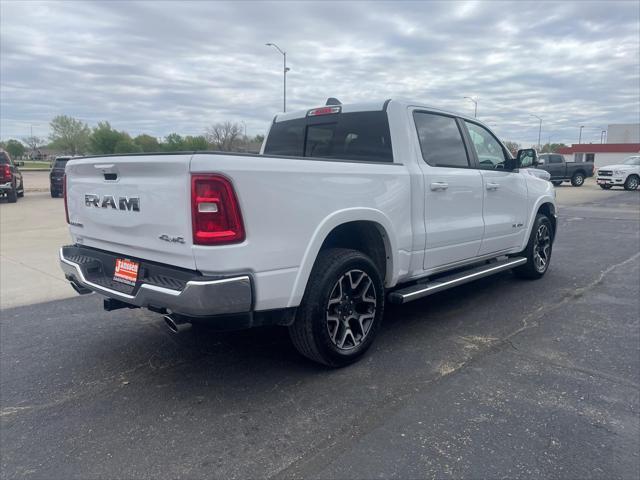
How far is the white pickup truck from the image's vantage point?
2.80 m

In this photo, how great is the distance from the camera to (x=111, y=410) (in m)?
3.08

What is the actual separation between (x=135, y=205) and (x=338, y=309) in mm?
1556

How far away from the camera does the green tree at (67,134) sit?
8712 centimetres

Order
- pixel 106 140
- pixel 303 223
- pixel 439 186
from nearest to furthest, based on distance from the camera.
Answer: pixel 303 223, pixel 439 186, pixel 106 140

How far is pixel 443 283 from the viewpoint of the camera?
14.3 feet

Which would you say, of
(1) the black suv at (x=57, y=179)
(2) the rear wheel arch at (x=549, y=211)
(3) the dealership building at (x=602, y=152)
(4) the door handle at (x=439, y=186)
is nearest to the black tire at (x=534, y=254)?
(2) the rear wheel arch at (x=549, y=211)

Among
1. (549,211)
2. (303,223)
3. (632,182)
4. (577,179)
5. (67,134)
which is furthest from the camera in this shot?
(67,134)

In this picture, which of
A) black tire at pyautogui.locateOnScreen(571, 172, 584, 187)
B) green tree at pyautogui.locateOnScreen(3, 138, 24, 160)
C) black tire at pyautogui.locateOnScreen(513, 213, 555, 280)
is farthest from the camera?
green tree at pyautogui.locateOnScreen(3, 138, 24, 160)

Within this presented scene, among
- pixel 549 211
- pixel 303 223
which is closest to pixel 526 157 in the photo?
pixel 549 211

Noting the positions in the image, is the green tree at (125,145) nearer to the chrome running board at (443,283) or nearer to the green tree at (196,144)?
the green tree at (196,144)

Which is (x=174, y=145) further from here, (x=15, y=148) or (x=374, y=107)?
(x=15, y=148)

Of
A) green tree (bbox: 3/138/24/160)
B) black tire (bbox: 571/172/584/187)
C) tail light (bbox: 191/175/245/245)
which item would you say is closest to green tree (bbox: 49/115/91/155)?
green tree (bbox: 3/138/24/160)

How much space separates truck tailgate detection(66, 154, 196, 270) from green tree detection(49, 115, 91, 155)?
92862mm

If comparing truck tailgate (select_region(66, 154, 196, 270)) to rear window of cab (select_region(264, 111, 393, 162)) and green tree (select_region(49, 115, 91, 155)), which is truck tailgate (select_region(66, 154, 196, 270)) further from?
green tree (select_region(49, 115, 91, 155))
